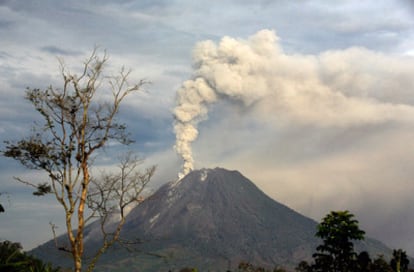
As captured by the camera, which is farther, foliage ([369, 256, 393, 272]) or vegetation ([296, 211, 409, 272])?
foliage ([369, 256, 393, 272])

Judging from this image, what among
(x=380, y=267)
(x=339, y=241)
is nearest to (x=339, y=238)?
(x=339, y=241)

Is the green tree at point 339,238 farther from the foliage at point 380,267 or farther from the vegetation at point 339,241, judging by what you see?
the foliage at point 380,267

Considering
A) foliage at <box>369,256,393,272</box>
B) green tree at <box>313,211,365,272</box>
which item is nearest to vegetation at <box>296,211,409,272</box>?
green tree at <box>313,211,365,272</box>

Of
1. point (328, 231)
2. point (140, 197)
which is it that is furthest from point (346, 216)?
point (140, 197)

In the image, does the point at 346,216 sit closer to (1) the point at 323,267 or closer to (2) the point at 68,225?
(1) the point at 323,267

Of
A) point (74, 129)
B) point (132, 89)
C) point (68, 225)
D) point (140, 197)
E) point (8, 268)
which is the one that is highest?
point (132, 89)

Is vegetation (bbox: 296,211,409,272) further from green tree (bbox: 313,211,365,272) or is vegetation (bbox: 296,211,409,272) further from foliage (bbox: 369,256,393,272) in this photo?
foliage (bbox: 369,256,393,272)

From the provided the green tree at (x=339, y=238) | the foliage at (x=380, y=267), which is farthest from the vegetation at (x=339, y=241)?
the foliage at (x=380, y=267)

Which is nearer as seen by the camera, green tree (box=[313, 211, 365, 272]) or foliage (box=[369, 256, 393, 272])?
green tree (box=[313, 211, 365, 272])
